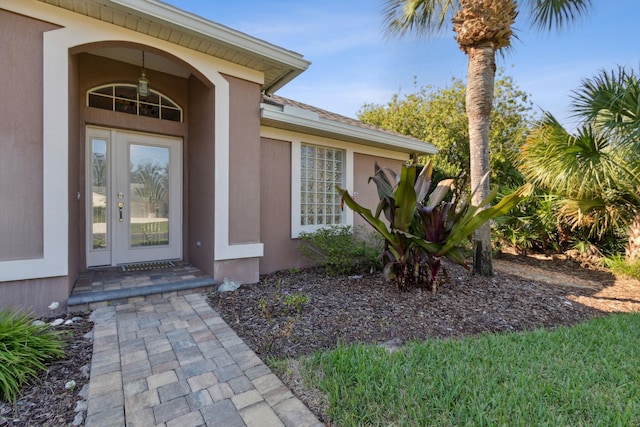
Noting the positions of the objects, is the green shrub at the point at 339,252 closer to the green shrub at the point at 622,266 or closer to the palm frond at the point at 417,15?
the palm frond at the point at 417,15

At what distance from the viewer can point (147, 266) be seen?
5.54 m

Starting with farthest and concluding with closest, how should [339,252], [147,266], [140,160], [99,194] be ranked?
[339,252]
[140,160]
[147,266]
[99,194]

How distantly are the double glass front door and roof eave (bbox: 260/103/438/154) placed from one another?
6.64 feet

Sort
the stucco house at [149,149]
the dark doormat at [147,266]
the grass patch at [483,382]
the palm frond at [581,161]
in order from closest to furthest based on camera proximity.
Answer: the grass patch at [483,382] → the stucco house at [149,149] → the dark doormat at [147,266] → the palm frond at [581,161]

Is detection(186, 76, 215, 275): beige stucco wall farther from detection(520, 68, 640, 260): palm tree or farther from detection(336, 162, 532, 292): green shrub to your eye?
detection(520, 68, 640, 260): palm tree

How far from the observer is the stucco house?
3.59m

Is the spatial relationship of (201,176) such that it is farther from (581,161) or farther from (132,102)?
(581,161)

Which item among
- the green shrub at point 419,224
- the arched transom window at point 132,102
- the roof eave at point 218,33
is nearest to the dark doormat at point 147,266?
the arched transom window at point 132,102

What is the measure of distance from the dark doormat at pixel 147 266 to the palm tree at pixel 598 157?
27.2 ft

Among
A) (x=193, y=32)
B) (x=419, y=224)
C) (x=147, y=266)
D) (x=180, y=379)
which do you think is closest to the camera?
(x=180, y=379)

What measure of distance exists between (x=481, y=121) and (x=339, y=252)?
387 cm

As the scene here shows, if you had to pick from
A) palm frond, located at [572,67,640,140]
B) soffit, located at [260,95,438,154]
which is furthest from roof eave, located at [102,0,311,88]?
palm frond, located at [572,67,640,140]

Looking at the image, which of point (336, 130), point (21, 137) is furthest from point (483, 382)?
point (21, 137)

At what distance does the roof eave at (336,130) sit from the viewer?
5517 mm
